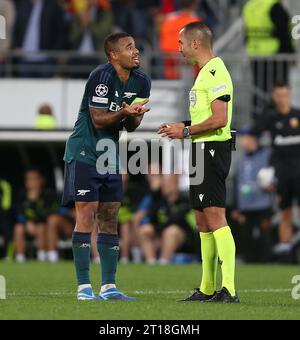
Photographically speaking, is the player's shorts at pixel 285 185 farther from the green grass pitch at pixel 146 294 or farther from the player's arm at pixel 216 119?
the player's arm at pixel 216 119

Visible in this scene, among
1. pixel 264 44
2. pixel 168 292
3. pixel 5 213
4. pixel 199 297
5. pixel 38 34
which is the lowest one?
pixel 5 213

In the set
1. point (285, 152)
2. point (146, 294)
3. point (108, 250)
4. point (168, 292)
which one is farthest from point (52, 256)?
point (108, 250)

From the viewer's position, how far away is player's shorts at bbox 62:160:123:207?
10273mm

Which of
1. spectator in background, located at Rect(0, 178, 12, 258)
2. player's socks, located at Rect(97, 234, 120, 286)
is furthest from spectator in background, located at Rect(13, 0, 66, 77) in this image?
player's socks, located at Rect(97, 234, 120, 286)

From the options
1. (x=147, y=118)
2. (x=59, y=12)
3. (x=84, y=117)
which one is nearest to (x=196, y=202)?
(x=84, y=117)

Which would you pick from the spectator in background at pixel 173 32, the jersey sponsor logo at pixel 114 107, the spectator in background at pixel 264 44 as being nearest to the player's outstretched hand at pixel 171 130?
the jersey sponsor logo at pixel 114 107

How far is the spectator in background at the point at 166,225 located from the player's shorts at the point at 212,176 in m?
8.36

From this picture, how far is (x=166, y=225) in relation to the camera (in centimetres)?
1873

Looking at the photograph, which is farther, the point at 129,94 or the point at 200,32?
the point at 129,94

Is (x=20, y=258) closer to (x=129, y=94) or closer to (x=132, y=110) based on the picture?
→ (x=129, y=94)

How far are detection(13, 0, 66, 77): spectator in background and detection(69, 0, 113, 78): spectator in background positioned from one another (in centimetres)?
22

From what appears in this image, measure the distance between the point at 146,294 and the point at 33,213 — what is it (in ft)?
28.1

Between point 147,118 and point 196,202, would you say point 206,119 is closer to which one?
point 196,202

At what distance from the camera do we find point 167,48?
20.9 m
